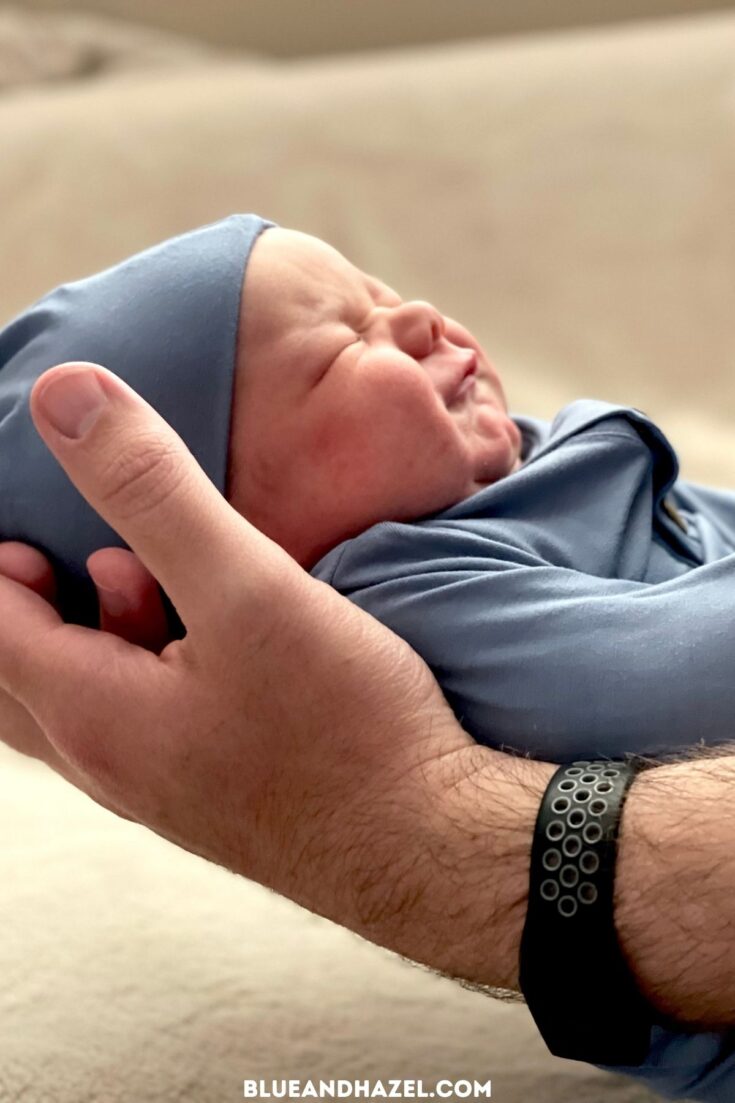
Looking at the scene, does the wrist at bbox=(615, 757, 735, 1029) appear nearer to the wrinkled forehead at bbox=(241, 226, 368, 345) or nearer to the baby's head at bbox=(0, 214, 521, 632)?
the baby's head at bbox=(0, 214, 521, 632)

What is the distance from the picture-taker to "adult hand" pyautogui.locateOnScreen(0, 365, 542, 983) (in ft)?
2.80

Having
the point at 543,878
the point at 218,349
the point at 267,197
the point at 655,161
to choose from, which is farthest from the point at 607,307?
the point at 543,878

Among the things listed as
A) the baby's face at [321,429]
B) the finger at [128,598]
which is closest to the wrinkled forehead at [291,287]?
the baby's face at [321,429]

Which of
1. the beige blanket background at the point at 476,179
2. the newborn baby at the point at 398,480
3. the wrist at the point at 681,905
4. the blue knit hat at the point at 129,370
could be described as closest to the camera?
the wrist at the point at 681,905

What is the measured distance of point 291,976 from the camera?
42.9 inches

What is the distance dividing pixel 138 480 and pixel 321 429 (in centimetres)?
22

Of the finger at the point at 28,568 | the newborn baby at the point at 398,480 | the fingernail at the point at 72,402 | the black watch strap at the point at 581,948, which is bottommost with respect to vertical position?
the black watch strap at the point at 581,948

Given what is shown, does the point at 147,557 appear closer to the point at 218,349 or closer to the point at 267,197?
the point at 218,349

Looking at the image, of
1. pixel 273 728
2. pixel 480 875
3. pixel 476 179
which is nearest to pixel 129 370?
pixel 273 728

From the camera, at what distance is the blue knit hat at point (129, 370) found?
3.40ft

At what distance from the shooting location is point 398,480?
3.42 feet

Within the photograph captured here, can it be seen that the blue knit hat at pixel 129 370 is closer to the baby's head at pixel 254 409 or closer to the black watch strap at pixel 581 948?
the baby's head at pixel 254 409

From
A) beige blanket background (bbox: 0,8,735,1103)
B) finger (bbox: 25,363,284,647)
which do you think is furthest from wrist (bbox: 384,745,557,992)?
beige blanket background (bbox: 0,8,735,1103)

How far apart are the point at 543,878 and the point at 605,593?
0.22m
